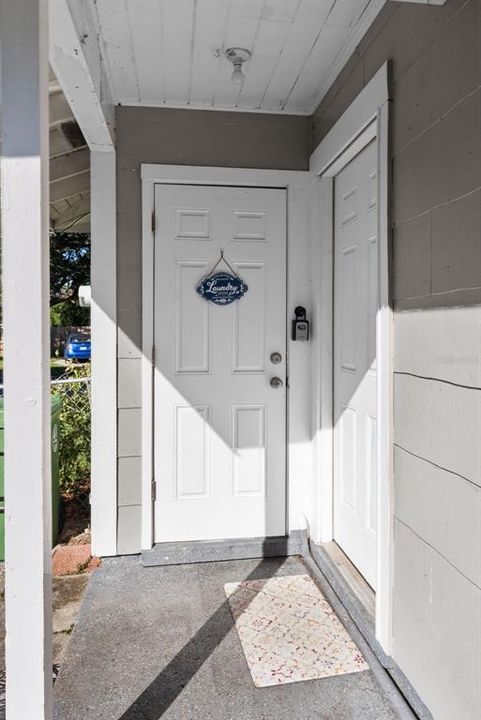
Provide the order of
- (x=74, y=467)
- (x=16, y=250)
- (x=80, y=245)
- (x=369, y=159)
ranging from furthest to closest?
(x=80, y=245), (x=74, y=467), (x=369, y=159), (x=16, y=250)

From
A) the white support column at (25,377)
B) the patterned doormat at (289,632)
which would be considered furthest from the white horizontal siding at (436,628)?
the white support column at (25,377)

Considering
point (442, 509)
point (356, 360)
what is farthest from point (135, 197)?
point (442, 509)

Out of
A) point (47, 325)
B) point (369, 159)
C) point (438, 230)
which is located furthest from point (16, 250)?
point (369, 159)

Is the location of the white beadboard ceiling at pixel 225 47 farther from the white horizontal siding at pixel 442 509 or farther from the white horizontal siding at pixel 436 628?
the white horizontal siding at pixel 436 628

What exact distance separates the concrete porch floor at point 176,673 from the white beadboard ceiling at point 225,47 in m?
2.58

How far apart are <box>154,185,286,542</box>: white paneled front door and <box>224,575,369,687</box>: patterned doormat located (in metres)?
0.47

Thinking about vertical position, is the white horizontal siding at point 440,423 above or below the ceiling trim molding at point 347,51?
below

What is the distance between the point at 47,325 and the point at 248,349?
1.81m

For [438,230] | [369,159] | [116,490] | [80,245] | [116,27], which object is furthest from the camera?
[80,245]

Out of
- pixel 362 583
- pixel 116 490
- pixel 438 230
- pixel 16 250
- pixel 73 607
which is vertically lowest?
pixel 73 607

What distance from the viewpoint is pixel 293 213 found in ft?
Answer: 10.0

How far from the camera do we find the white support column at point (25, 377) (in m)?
1.25

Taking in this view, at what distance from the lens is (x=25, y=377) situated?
1271 mm

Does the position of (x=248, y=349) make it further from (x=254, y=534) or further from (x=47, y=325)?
(x=47, y=325)
